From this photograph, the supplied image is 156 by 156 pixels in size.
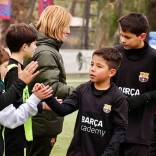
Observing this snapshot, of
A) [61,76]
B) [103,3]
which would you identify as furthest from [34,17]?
[61,76]

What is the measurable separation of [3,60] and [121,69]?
124 centimetres

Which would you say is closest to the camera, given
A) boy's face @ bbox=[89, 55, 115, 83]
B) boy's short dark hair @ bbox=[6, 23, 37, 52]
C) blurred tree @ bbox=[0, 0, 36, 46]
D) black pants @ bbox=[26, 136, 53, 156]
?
boy's face @ bbox=[89, 55, 115, 83]

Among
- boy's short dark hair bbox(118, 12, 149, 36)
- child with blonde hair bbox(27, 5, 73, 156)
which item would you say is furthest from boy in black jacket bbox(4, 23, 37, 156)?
boy's short dark hair bbox(118, 12, 149, 36)

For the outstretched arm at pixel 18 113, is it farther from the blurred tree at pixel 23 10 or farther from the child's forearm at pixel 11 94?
the blurred tree at pixel 23 10

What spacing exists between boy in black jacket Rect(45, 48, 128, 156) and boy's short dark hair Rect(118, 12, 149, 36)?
0.72m

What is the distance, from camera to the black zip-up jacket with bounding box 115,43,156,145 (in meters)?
5.32

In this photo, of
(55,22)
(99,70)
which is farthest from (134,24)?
(99,70)

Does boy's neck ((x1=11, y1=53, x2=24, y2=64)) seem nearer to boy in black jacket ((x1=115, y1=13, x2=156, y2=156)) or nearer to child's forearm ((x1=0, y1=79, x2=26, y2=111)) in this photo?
child's forearm ((x1=0, y1=79, x2=26, y2=111))

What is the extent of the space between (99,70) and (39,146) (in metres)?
1.36

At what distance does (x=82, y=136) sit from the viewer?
4535 millimetres

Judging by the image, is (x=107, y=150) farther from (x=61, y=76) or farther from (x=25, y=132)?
(x=61, y=76)

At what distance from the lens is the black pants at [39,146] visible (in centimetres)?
557

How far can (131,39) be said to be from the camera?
17.4ft

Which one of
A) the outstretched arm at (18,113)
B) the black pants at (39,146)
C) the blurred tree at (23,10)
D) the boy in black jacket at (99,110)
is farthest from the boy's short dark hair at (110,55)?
the blurred tree at (23,10)
